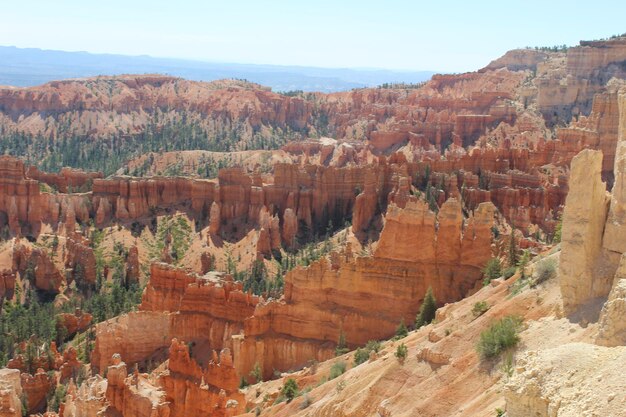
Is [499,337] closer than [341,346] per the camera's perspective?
Yes

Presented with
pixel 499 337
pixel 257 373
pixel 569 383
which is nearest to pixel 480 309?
pixel 499 337

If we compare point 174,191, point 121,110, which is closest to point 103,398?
point 174,191

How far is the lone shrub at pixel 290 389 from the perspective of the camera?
101 feet

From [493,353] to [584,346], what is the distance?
21.4ft

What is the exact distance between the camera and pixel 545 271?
78.7 feet

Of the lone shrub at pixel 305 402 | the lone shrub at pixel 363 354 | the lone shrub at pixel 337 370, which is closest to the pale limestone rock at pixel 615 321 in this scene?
the lone shrub at pixel 305 402

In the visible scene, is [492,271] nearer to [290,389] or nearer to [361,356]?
[361,356]

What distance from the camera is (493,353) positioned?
2167 centimetres

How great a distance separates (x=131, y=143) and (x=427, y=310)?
11679 cm

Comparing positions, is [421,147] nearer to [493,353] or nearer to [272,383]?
[272,383]

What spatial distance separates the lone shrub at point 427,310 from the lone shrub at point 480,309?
778cm

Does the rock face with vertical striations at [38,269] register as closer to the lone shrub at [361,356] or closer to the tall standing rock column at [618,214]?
the lone shrub at [361,356]

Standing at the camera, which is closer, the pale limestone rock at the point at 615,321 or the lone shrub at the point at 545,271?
the pale limestone rock at the point at 615,321

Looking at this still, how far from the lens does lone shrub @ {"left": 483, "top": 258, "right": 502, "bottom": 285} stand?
33.6 m
